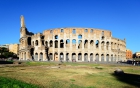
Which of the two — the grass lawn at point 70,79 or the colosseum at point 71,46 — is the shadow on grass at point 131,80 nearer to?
the grass lawn at point 70,79

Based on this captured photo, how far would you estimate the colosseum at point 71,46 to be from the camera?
53.2 metres

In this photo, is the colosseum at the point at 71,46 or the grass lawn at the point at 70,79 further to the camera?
the colosseum at the point at 71,46

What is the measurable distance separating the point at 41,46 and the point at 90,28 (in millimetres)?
18651

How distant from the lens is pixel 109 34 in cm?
5812

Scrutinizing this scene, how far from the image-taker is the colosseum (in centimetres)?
5319

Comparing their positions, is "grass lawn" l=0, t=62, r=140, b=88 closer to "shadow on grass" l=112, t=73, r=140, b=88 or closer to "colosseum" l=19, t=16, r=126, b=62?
"shadow on grass" l=112, t=73, r=140, b=88

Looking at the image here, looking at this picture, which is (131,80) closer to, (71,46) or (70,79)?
(70,79)

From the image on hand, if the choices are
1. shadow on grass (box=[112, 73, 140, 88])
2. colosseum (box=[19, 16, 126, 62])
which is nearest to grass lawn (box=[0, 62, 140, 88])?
shadow on grass (box=[112, 73, 140, 88])

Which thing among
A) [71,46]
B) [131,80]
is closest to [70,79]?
[131,80]

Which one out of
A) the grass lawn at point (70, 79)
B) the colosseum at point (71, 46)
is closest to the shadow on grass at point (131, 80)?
the grass lawn at point (70, 79)

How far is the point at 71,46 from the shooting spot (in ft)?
174

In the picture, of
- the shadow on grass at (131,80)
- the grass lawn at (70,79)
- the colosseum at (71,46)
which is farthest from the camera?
the colosseum at (71,46)

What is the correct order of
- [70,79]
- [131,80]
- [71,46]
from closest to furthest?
[70,79]
[131,80]
[71,46]

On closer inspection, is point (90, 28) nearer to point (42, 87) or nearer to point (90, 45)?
point (90, 45)
